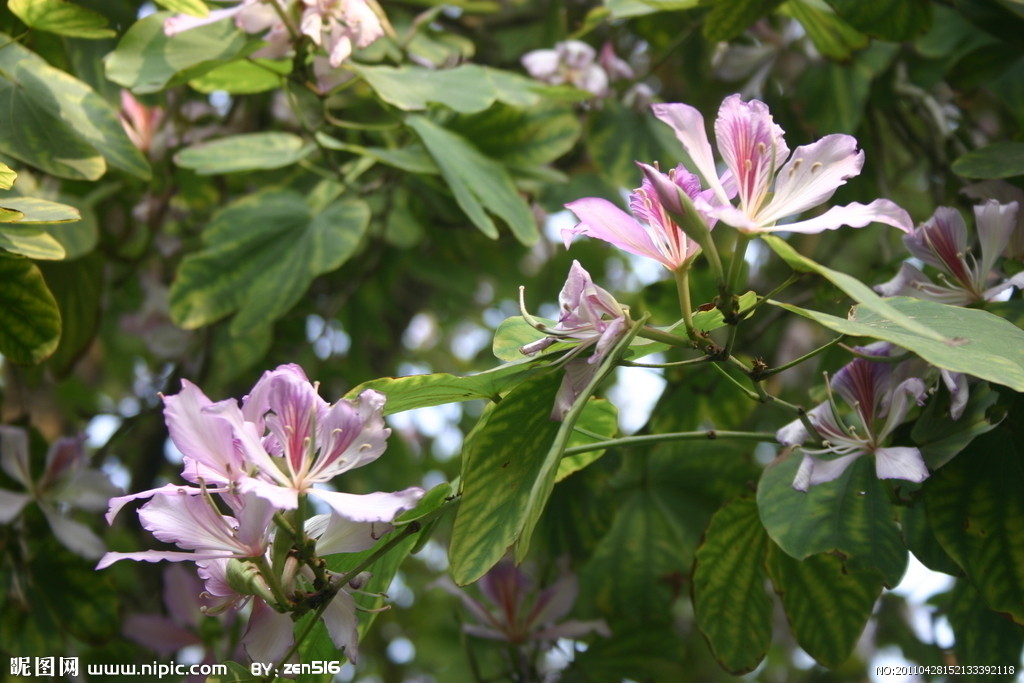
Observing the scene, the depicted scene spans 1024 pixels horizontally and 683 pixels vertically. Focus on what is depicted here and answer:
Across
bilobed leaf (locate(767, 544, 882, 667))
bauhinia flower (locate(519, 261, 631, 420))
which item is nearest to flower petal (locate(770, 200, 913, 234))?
bauhinia flower (locate(519, 261, 631, 420))

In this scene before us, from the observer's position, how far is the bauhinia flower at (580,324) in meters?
0.79

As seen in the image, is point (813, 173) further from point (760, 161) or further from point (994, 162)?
→ point (994, 162)

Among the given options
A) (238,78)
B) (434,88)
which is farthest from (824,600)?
(238,78)

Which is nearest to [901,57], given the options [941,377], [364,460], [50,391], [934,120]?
[934,120]

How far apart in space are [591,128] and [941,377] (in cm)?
102

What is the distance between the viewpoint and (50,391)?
7.49 feet

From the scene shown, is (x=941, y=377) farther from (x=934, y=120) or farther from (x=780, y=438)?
(x=934, y=120)

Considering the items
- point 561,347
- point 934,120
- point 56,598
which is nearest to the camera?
point 561,347

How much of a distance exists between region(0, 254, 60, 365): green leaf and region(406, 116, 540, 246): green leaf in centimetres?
54

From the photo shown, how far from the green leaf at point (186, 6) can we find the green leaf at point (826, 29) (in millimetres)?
856

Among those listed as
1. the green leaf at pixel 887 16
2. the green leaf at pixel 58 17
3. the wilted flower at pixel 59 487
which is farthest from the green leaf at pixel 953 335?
the wilted flower at pixel 59 487

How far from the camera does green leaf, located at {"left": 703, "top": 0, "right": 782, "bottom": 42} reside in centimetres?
129

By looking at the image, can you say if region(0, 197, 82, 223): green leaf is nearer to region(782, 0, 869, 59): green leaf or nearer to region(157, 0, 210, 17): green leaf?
region(157, 0, 210, 17): green leaf

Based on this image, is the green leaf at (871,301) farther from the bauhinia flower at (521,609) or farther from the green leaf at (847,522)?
the bauhinia flower at (521,609)
